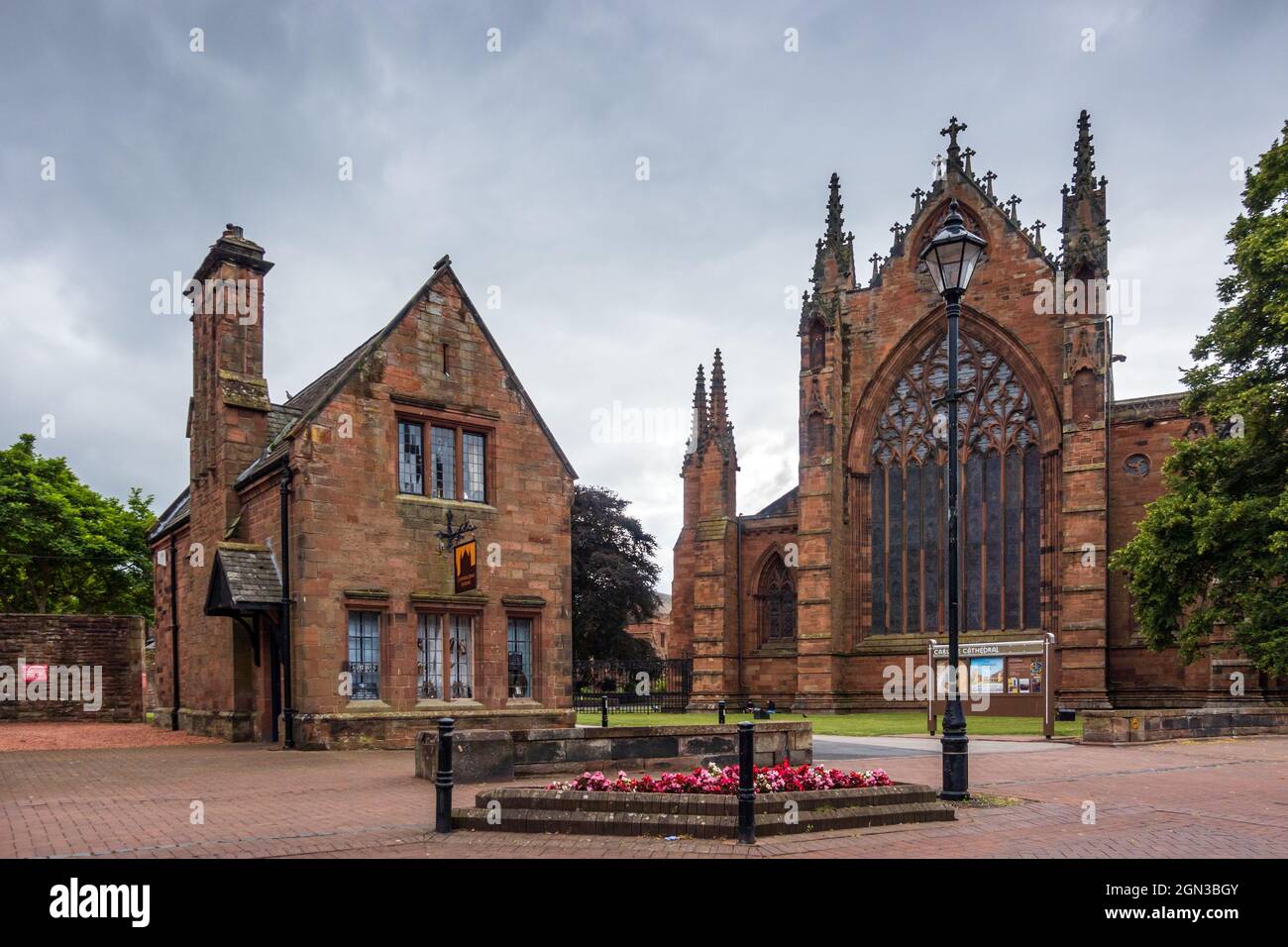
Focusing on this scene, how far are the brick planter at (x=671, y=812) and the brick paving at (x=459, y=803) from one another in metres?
0.17

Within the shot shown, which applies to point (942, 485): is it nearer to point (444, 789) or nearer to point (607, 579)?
point (607, 579)

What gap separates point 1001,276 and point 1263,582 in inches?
691

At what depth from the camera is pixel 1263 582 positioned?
24.5m

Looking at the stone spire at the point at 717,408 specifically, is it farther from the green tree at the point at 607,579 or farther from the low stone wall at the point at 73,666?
the low stone wall at the point at 73,666

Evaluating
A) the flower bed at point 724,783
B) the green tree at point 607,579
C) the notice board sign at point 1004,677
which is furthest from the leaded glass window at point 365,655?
the green tree at point 607,579

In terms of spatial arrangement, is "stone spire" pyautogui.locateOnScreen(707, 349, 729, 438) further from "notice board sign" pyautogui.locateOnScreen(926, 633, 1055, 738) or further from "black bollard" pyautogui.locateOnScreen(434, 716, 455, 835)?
"black bollard" pyautogui.locateOnScreen(434, 716, 455, 835)

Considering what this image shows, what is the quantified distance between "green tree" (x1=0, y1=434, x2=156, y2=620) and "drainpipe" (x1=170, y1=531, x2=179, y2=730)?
2082cm

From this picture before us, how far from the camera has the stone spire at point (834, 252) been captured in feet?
139

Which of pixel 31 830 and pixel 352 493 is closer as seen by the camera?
pixel 31 830

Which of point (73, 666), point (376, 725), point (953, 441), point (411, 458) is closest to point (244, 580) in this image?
point (376, 725)

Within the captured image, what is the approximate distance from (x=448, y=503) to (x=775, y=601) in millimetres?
24298

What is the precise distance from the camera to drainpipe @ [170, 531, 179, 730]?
2806 cm

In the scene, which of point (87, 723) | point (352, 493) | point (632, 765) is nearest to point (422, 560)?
point (352, 493)
